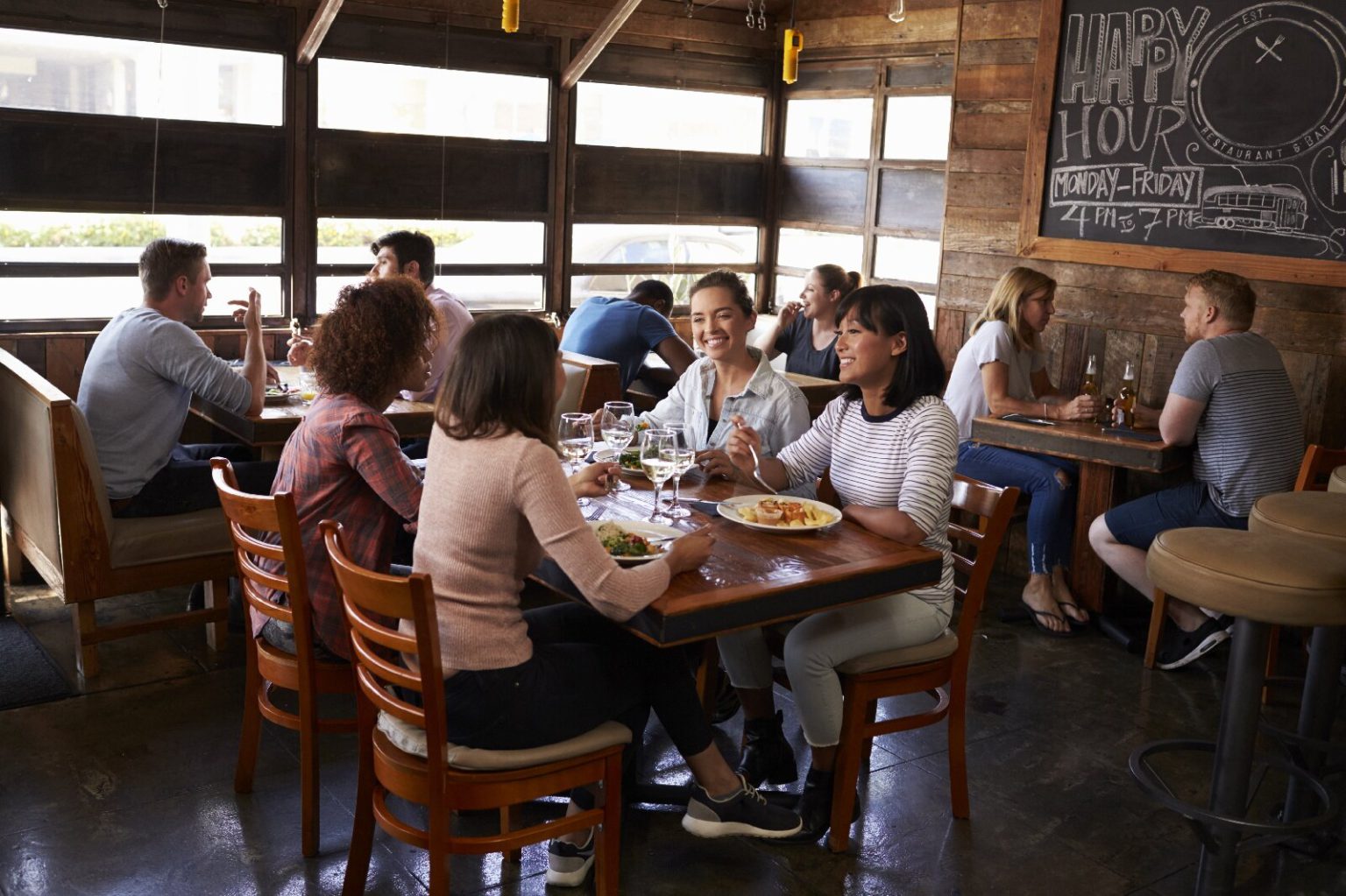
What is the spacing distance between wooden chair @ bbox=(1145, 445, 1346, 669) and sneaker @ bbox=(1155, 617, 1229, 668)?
6 cm

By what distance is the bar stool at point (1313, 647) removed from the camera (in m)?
2.84

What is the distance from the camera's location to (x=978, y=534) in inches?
126

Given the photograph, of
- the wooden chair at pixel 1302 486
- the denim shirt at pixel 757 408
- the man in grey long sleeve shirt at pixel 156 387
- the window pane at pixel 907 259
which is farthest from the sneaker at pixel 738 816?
the window pane at pixel 907 259

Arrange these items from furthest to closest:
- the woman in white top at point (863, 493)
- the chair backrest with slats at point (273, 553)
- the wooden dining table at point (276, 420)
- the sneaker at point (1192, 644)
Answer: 1. the sneaker at point (1192, 644)
2. the wooden dining table at point (276, 420)
3. the woman in white top at point (863, 493)
4. the chair backrest with slats at point (273, 553)

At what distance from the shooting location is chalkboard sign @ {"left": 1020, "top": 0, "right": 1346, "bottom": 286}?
485 cm

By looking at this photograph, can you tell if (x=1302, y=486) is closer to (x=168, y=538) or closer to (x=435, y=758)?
(x=435, y=758)

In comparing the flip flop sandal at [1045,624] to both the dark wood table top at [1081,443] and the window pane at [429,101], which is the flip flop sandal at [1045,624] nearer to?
the dark wood table top at [1081,443]

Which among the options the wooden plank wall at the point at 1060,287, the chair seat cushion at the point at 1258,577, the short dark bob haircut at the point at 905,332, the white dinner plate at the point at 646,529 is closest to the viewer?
the chair seat cushion at the point at 1258,577

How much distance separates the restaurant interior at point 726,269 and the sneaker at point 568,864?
66 millimetres

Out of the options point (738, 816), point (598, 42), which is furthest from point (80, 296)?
point (738, 816)

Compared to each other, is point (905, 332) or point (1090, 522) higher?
point (905, 332)

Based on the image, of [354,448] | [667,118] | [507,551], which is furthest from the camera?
[667,118]

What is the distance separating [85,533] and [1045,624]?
3.48 metres

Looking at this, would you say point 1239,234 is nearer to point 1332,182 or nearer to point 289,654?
point 1332,182
